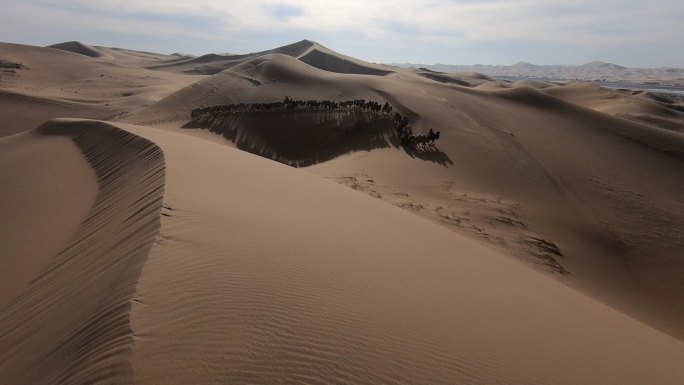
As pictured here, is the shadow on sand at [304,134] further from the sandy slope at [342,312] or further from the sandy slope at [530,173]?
the sandy slope at [342,312]

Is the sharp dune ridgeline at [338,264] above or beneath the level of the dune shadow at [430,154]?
beneath

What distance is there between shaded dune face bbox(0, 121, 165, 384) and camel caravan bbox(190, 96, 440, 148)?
927cm

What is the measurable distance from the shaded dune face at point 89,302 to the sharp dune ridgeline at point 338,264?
0.06 feet

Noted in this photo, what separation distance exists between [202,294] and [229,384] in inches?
34.6

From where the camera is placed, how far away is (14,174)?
8.13m

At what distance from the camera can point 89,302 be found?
9.66ft

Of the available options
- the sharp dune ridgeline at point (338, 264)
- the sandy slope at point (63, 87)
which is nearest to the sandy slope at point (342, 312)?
the sharp dune ridgeline at point (338, 264)

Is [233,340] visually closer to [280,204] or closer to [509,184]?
[280,204]

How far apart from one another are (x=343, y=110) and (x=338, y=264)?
13367 mm

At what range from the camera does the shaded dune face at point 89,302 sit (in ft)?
7.63

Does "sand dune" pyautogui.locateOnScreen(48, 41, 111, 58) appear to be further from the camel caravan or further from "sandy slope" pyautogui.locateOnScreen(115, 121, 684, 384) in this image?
"sandy slope" pyautogui.locateOnScreen(115, 121, 684, 384)

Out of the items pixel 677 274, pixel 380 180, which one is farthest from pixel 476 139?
pixel 677 274

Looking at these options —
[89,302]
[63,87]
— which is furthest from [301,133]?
[63,87]

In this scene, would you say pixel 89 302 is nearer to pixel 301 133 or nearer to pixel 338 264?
pixel 338 264
